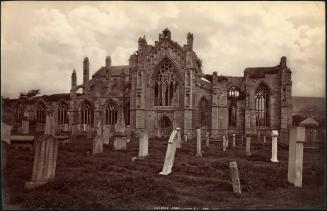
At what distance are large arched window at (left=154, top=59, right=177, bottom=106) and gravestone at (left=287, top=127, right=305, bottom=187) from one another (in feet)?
68.9

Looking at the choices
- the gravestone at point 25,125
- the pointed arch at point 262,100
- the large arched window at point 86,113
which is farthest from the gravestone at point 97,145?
the pointed arch at point 262,100


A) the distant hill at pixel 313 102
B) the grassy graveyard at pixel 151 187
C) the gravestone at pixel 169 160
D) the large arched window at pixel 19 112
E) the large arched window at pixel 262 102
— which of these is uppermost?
the large arched window at pixel 262 102

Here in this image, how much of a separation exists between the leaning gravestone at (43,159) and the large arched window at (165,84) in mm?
21161

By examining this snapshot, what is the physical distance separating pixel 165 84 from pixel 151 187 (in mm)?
21829

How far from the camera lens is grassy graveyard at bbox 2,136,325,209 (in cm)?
792

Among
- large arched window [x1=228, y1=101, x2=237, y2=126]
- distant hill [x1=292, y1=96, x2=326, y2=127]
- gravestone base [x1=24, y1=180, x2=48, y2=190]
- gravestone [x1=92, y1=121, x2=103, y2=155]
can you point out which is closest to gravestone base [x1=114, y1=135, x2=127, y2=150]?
gravestone [x1=92, y1=121, x2=103, y2=155]

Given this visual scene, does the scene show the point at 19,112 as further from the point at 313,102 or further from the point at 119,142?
the point at 313,102

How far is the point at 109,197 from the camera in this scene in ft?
27.2

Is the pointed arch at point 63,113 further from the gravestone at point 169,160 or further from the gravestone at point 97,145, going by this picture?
the gravestone at point 169,160

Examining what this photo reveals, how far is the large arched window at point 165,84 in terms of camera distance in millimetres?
30234

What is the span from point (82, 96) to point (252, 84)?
2000 centimetres

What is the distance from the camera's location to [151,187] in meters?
A: 8.70

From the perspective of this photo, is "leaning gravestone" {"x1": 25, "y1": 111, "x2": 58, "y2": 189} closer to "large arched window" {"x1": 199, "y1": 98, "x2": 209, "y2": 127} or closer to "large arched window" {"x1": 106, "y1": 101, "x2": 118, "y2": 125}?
"large arched window" {"x1": 106, "y1": 101, "x2": 118, "y2": 125}

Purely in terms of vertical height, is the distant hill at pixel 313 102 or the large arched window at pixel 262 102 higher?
the large arched window at pixel 262 102
